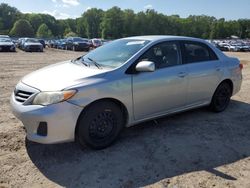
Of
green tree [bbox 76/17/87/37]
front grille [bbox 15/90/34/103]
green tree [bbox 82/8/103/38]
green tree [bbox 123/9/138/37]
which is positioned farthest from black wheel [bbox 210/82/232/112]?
green tree [bbox 76/17/87/37]

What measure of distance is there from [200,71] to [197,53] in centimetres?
39

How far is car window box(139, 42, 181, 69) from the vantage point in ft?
16.1

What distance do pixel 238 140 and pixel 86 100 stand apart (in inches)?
101

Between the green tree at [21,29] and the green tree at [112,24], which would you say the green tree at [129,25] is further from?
the green tree at [21,29]

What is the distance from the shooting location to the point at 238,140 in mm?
4863

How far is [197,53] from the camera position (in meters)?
5.72

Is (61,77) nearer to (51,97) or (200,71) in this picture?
(51,97)

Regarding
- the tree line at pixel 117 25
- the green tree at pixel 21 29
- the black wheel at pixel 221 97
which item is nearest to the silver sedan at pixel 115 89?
the black wheel at pixel 221 97

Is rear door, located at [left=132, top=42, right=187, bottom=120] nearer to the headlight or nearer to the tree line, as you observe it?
the headlight

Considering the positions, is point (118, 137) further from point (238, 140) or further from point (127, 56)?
point (238, 140)

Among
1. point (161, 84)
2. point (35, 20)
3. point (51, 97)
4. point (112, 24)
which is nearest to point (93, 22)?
point (112, 24)

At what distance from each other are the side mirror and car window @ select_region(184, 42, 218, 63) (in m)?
1.22

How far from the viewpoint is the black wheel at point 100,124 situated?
409cm

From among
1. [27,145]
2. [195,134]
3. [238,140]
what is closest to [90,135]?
[27,145]
